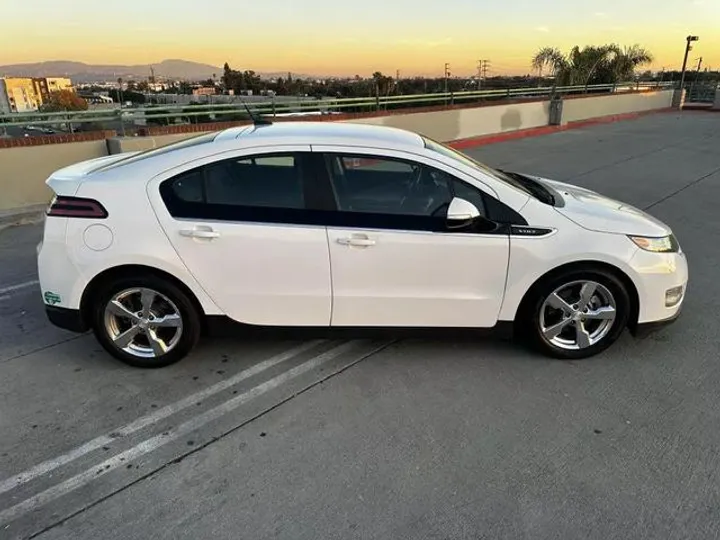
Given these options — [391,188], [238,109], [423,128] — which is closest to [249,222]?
[391,188]

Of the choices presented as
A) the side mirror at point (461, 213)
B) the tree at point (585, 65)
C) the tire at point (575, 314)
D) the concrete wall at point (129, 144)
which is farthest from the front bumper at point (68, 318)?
the tree at point (585, 65)

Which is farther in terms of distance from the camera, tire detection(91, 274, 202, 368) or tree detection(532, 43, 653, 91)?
tree detection(532, 43, 653, 91)

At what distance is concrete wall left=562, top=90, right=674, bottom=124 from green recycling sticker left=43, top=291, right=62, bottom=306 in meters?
18.7

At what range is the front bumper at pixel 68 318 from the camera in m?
3.22

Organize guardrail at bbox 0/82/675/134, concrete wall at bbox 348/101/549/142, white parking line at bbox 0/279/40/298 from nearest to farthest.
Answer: white parking line at bbox 0/279/40/298 → guardrail at bbox 0/82/675/134 → concrete wall at bbox 348/101/549/142

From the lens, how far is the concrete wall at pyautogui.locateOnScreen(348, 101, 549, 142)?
1252 centimetres

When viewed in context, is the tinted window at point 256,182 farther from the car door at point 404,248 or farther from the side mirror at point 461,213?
the side mirror at point 461,213

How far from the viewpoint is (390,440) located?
268 cm

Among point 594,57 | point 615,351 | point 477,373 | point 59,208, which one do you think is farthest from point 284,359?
point 594,57

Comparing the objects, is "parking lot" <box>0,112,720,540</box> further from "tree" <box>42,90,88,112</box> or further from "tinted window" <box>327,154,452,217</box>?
"tree" <box>42,90,88,112</box>

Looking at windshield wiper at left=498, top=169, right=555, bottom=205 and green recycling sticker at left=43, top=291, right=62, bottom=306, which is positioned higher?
windshield wiper at left=498, top=169, right=555, bottom=205

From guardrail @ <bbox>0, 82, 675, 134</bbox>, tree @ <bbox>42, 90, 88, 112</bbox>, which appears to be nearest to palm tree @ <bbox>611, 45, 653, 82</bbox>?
guardrail @ <bbox>0, 82, 675, 134</bbox>

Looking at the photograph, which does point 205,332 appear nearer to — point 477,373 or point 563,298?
point 477,373

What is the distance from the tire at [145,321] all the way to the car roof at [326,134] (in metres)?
1.06
